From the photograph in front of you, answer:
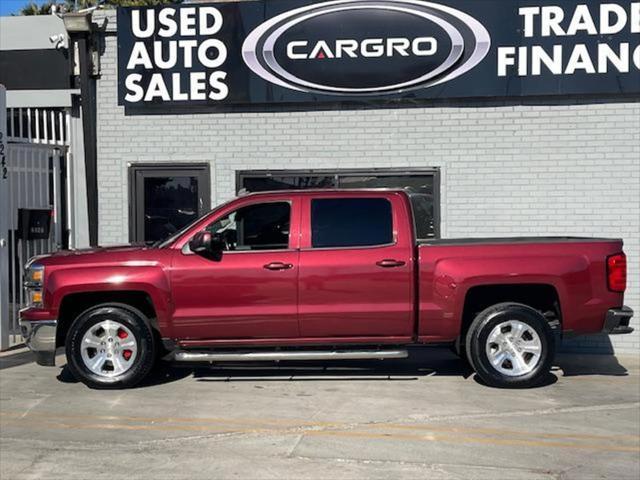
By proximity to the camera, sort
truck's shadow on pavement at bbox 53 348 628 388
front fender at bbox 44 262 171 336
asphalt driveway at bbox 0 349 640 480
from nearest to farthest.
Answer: asphalt driveway at bbox 0 349 640 480 < front fender at bbox 44 262 171 336 < truck's shadow on pavement at bbox 53 348 628 388

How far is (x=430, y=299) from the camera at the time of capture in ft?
23.9

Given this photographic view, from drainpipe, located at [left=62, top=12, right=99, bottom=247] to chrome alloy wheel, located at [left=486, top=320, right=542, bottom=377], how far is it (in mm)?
6121

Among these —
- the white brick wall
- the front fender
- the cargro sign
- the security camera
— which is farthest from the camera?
the security camera

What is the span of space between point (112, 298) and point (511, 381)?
4159 mm

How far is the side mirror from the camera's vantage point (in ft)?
23.0

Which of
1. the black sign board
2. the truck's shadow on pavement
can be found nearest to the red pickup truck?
the truck's shadow on pavement

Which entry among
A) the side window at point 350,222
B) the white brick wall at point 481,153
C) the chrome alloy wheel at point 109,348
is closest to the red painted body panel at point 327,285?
the side window at point 350,222

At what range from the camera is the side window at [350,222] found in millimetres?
7340

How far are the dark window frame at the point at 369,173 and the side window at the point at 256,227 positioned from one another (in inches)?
112

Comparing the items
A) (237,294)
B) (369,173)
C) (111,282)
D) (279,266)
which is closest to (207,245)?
(237,294)

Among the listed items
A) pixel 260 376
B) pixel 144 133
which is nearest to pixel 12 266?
pixel 144 133

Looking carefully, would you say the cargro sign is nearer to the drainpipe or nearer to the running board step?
the drainpipe

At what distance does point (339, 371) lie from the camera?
8.16 meters

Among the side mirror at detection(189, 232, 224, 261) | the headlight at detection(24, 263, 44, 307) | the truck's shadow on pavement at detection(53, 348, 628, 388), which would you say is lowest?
the truck's shadow on pavement at detection(53, 348, 628, 388)
